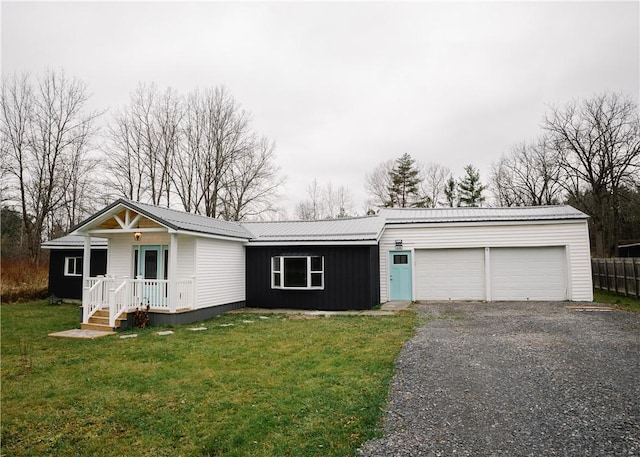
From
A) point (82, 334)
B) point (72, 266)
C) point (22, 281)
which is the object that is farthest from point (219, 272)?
point (22, 281)

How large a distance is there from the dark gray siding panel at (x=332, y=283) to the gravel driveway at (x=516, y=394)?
166 inches

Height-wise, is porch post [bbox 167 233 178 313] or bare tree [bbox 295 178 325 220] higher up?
bare tree [bbox 295 178 325 220]

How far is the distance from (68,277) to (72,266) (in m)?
0.50

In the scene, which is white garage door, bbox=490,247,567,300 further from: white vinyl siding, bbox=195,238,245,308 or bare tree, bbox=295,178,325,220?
bare tree, bbox=295,178,325,220

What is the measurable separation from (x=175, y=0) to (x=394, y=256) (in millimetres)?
11144

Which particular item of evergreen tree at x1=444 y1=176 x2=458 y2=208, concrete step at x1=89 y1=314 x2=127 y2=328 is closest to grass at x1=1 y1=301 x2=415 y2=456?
concrete step at x1=89 y1=314 x2=127 y2=328

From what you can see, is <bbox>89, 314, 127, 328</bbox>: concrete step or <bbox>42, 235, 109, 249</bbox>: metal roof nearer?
<bbox>89, 314, 127, 328</bbox>: concrete step

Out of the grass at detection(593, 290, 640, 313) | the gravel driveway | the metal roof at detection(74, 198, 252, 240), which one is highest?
the metal roof at detection(74, 198, 252, 240)

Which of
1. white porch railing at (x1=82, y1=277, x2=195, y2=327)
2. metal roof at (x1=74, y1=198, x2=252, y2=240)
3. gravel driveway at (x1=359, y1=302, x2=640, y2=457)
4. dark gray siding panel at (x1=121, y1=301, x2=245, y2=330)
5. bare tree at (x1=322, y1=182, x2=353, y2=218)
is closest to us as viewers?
gravel driveway at (x1=359, y1=302, x2=640, y2=457)

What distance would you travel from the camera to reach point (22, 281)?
17.4 meters

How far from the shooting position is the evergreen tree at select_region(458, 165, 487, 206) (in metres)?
30.7

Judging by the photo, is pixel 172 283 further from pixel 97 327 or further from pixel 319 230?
pixel 319 230

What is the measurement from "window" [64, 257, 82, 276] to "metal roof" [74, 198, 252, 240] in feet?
21.0

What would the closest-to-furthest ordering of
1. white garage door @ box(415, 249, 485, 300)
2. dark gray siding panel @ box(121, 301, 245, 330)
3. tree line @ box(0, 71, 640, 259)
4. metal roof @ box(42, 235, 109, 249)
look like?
dark gray siding panel @ box(121, 301, 245, 330), white garage door @ box(415, 249, 485, 300), metal roof @ box(42, 235, 109, 249), tree line @ box(0, 71, 640, 259)
